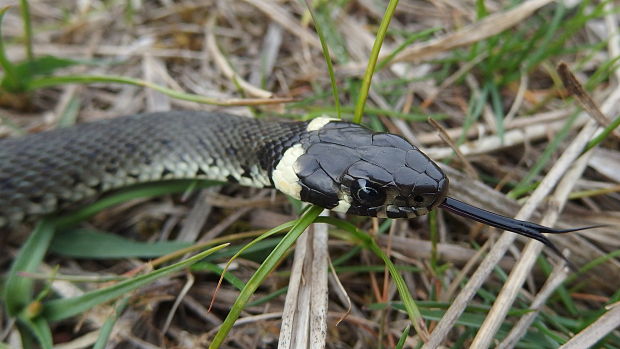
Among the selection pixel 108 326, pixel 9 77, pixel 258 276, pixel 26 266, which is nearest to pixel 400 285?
pixel 258 276

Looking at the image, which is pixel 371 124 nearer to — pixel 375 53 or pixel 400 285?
pixel 375 53

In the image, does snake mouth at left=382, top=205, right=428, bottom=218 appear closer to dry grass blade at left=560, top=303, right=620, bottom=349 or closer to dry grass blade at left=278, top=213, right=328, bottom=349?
dry grass blade at left=278, top=213, right=328, bottom=349

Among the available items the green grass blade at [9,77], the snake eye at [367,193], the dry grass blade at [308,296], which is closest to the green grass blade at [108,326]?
the dry grass blade at [308,296]

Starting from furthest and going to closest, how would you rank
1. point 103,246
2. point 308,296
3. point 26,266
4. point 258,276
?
point 103,246 < point 26,266 < point 308,296 < point 258,276

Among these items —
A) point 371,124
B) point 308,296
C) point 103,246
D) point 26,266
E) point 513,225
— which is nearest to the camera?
point 513,225

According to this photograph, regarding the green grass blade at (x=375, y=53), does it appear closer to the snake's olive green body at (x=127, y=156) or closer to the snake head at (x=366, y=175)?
the snake head at (x=366, y=175)

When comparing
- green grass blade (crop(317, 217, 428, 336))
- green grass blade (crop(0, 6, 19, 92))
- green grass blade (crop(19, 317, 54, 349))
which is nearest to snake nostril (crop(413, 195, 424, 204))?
green grass blade (crop(317, 217, 428, 336))
